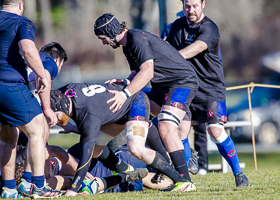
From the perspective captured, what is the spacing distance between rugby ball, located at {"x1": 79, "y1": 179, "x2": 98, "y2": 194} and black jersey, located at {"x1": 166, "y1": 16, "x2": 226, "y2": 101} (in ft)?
5.51

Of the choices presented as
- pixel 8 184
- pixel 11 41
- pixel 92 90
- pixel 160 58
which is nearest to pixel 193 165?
pixel 160 58

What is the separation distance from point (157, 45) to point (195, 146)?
3154 mm

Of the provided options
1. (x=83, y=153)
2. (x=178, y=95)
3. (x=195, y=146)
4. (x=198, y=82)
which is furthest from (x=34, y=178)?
(x=195, y=146)

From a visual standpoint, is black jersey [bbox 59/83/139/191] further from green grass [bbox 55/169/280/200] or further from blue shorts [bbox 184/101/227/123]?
blue shorts [bbox 184/101/227/123]

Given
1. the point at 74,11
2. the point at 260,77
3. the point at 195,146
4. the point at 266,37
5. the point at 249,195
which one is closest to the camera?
→ the point at 249,195

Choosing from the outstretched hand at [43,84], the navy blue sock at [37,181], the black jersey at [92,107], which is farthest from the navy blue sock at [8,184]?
the outstretched hand at [43,84]

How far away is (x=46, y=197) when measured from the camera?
14.2 ft

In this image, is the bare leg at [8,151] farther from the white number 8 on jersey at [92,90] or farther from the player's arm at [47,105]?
the white number 8 on jersey at [92,90]

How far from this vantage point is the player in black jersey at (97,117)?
4.51m

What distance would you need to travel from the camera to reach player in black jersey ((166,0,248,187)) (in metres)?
5.35

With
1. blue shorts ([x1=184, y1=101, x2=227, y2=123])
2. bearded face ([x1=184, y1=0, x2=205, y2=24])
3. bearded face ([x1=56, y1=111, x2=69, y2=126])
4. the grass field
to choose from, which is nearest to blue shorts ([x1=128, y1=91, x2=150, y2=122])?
bearded face ([x1=56, y1=111, x2=69, y2=126])

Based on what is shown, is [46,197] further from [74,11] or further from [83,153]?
[74,11]

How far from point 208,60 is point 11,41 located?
2361mm

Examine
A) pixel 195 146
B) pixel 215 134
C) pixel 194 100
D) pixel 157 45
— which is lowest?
pixel 195 146
